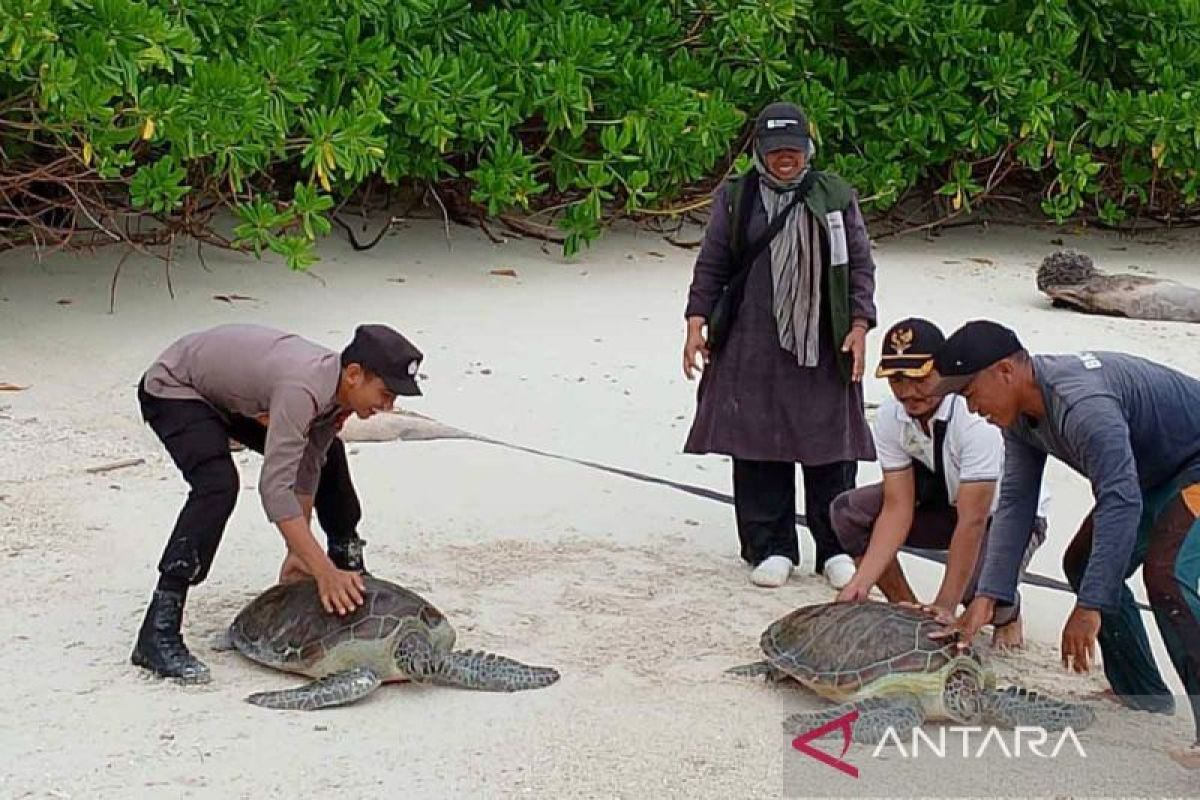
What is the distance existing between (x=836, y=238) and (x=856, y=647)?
1.62 meters


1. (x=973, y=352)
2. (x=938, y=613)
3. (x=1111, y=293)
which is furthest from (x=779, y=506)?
(x=1111, y=293)

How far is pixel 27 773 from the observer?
3988 mm

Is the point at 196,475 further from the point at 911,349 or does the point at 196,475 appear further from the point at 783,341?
the point at 783,341

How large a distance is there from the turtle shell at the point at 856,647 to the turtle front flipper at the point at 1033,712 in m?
0.14

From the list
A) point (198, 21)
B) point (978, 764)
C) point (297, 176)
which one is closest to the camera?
point (978, 764)

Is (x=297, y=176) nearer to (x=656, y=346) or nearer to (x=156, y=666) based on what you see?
(x=656, y=346)

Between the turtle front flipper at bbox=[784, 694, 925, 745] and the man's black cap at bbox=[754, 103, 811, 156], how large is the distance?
74.2 inches

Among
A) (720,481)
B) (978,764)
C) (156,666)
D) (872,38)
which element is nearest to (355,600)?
(156,666)

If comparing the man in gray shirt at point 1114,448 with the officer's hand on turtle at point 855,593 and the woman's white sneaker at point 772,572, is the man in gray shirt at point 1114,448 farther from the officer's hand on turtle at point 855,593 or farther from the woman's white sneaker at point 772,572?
the woman's white sneaker at point 772,572

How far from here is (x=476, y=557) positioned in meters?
5.83

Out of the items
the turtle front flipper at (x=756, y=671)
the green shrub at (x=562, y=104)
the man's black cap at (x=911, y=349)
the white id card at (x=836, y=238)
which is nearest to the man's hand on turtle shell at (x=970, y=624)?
the turtle front flipper at (x=756, y=671)

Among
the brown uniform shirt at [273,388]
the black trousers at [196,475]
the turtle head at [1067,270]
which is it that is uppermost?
the brown uniform shirt at [273,388]

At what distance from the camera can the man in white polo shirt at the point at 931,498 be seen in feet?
15.7

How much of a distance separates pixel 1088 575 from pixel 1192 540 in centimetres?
33
